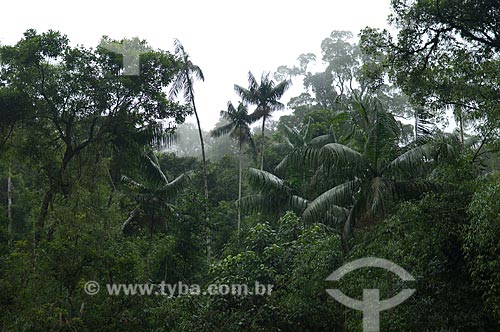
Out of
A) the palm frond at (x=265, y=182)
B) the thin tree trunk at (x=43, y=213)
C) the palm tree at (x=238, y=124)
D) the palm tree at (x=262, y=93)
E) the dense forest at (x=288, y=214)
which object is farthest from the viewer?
the palm tree at (x=262, y=93)

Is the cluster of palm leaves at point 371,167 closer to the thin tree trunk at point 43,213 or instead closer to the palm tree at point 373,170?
the palm tree at point 373,170

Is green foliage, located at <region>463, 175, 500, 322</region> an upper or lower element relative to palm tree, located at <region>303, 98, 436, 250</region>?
lower

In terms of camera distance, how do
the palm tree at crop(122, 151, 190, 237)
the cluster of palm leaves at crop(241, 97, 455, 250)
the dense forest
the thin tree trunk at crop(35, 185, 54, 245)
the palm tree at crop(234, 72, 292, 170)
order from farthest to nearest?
1. the palm tree at crop(234, 72, 292, 170)
2. the palm tree at crop(122, 151, 190, 237)
3. the thin tree trunk at crop(35, 185, 54, 245)
4. the cluster of palm leaves at crop(241, 97, 455, 250)
5. the dense forest

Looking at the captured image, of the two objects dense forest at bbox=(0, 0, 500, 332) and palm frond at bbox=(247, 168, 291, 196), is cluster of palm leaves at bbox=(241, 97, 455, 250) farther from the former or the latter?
palm frond at bbox=(247, 168, 291, 196)

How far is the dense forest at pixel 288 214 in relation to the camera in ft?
22.8

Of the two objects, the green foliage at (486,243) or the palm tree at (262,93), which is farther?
the palm tree at (262,93)

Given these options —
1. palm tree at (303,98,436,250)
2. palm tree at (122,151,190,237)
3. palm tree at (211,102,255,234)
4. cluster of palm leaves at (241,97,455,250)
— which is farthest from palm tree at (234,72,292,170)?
palm tree at (303,98,436,250)

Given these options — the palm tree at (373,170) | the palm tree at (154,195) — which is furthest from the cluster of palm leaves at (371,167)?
the palm tree at (154,195)

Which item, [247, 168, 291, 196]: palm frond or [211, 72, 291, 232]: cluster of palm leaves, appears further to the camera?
[211, 72, 291, 232]: cluster of palm leaves

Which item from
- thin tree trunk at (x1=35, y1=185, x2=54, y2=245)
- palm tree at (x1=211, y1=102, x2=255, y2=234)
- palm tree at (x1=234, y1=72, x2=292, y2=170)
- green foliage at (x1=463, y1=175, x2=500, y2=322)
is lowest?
green foliage at (x1=463, y1=175, x2=500, y2=322)

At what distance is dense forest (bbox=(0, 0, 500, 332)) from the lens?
696 cm

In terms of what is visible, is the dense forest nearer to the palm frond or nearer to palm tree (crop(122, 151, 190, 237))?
the palm frond

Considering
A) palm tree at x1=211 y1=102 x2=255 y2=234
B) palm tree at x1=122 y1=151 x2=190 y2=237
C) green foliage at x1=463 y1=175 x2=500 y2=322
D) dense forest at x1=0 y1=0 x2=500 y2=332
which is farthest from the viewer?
palm tree at x1=211 y1=102 x2=255 y2=234

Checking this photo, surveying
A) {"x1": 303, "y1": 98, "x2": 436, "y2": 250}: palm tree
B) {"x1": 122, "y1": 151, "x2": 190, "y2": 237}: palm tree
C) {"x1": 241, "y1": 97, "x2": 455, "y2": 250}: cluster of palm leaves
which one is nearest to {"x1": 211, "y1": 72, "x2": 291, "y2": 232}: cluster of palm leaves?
{"x1": 122, "y1": 151, "x2": 190, "y2": 237}: palm tree
